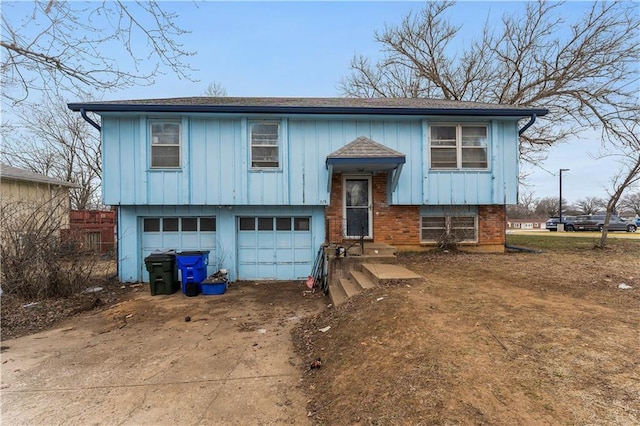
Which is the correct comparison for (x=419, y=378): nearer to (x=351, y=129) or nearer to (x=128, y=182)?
(x=351, y=129)

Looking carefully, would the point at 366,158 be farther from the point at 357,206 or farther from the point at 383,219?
the point at 383,219

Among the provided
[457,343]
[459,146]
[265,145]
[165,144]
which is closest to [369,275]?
[457,343]

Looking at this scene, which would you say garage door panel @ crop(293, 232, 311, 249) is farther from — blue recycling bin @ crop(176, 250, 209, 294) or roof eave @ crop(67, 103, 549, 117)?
roof eave @ crop(67, 103, 549, 117)

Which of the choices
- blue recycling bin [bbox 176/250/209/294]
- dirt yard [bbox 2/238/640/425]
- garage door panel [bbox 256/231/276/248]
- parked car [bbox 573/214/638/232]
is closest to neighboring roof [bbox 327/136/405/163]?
garage door panel [bbox 256/231/276/248]

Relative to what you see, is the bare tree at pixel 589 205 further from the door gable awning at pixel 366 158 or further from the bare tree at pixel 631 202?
the door gable awning at pixel 366 158

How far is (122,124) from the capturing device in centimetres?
Answer: 842

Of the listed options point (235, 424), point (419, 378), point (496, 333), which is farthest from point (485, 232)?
point (235, 424)

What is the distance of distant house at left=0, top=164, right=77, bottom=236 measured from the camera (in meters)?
6.99

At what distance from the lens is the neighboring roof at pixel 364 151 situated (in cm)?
789

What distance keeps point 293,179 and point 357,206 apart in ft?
6.81

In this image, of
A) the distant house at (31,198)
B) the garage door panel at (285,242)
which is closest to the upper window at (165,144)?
the distant house at (31,198)

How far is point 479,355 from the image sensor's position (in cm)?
302

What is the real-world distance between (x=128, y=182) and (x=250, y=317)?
17.5 feet

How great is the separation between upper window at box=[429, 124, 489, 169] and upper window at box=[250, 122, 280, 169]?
4436 millimetres
